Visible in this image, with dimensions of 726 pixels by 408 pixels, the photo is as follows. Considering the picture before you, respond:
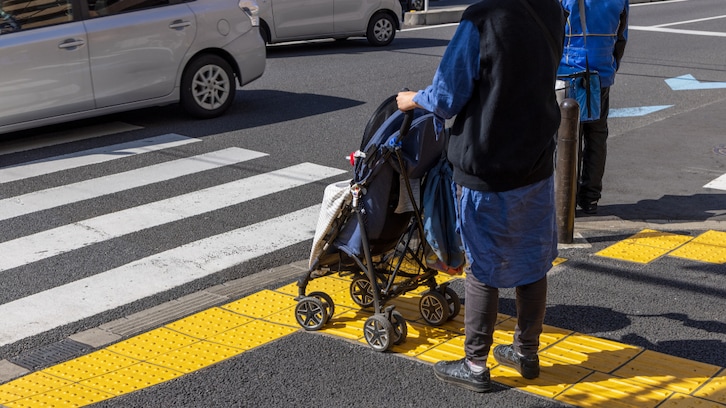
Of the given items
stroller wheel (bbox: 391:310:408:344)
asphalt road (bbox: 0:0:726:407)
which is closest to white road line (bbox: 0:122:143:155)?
asphalt road (bbox: 0:0:726:407)

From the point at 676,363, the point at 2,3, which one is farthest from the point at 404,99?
the point at 2,3

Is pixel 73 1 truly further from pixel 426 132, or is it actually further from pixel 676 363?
pixel 676 363

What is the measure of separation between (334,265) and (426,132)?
2.97ft

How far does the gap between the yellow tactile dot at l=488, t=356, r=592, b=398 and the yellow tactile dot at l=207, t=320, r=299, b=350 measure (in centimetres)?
120

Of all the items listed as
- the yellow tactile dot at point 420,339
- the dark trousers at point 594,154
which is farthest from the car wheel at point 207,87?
the yellow tactile dot at point 420,339

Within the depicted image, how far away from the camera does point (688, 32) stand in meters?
19.0

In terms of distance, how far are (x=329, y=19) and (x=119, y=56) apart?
6.53 m

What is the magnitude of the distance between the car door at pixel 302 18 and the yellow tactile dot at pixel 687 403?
1204 centimetres

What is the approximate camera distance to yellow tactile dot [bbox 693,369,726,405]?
4285mm

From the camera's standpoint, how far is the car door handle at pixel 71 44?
31.1 feet

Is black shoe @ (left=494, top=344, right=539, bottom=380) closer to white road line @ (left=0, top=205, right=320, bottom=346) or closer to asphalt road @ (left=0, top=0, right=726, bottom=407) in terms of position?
asphalt road @ (left=0, top=0, right=726, bottom=407)

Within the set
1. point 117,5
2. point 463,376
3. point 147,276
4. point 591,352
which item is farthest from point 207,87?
point 463,376

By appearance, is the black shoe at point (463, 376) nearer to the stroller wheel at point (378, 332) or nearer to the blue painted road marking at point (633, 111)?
the stroller wheel at point (378, 332)

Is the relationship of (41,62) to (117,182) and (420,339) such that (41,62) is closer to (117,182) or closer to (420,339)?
(117,182)
